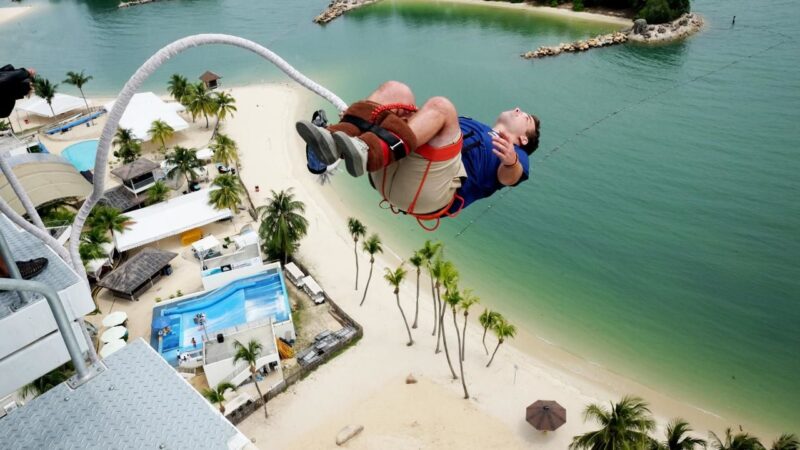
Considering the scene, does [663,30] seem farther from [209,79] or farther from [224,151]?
[224,151]

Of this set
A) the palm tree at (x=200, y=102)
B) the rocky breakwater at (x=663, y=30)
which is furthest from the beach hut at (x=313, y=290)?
the rocky breakwater at (x=663, y=30)

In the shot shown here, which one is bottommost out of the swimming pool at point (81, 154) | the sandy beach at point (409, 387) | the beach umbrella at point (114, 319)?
the sandy beach at point (409, 387)

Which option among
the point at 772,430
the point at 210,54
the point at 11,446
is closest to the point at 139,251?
the point at 11,446

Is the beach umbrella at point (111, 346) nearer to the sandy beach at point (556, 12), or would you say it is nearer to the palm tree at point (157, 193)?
the palm tree at point (157, 193)

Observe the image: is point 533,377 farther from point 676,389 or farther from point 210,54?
point 210,54

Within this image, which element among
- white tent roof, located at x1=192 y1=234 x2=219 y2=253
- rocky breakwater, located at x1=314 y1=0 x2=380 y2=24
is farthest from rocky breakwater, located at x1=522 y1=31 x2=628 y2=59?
white tent roof, located at x1=192 y1=234 x2=219 y2=253

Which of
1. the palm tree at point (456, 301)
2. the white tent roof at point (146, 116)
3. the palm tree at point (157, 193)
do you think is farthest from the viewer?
the white tent roof at point (146, 116)
